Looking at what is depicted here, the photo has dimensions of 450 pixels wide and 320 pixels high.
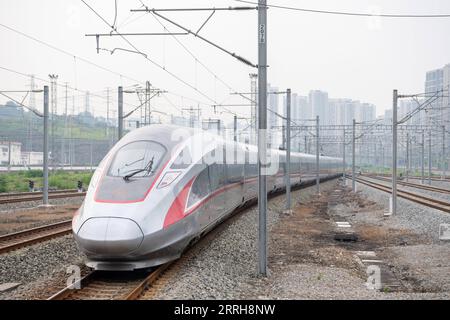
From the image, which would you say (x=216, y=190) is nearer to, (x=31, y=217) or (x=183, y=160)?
(x=183, y=160)

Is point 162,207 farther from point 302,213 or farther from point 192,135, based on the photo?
point 302,213

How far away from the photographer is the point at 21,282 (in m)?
9.98

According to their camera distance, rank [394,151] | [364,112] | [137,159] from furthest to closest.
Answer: [364,112] → [394,151] → [137,159]

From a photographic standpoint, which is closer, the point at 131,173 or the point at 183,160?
the point at 131,173

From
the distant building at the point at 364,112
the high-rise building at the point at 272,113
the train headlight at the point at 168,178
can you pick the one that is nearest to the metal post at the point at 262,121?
the train headlight at the point at 168,178

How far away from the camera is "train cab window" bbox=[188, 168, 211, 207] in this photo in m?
11.5

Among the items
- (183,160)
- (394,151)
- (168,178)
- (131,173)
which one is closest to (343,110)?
(394,151)

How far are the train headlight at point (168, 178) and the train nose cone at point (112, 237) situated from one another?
1.24 meters

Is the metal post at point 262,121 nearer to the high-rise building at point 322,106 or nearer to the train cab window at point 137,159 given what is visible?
the train cab window at point 137,159

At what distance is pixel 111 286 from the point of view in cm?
946

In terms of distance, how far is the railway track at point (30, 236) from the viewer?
43.5 feet

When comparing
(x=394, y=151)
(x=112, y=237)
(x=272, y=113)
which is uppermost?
(x=272, y=113)

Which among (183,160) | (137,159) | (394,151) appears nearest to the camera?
(137,159)

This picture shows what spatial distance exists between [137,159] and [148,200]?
4.50ft
